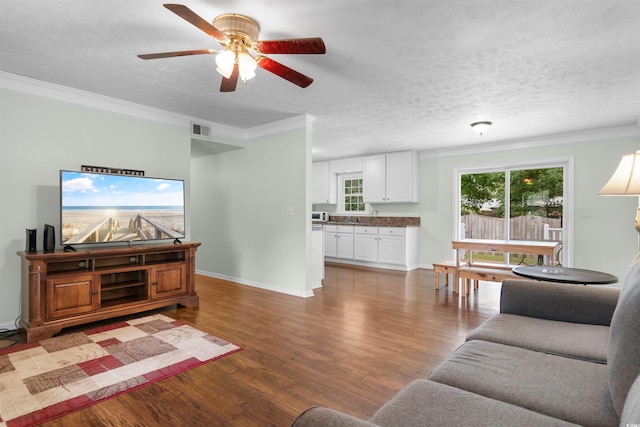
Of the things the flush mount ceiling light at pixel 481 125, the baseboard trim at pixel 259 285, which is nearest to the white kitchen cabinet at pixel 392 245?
the flush mount ceiling light at pixel 481 125

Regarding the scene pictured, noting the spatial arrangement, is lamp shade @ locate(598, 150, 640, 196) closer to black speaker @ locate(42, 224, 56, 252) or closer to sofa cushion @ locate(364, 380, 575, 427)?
sofa cushion @ locate(364, 380, 575, 427)

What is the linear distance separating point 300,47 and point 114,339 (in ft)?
9.24

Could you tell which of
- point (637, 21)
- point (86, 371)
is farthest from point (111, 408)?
point (637, 21)

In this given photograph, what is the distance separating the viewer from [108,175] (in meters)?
3.51

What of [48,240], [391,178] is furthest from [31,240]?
[391,178]

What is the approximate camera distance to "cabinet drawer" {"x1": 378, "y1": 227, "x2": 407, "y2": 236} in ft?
21.8

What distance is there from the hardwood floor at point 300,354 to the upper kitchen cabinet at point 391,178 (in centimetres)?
251

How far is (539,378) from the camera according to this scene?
1337 millimetres

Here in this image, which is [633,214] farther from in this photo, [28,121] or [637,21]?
[28,121]

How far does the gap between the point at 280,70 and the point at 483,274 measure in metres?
3.54

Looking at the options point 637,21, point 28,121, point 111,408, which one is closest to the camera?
point 111,408

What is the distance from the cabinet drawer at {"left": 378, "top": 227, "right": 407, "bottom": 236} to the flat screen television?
398 cm

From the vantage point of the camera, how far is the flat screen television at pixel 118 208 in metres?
3.28

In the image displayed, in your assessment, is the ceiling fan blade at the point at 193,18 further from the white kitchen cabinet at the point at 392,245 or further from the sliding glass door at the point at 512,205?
the sliding glass door at the point at 512,205
